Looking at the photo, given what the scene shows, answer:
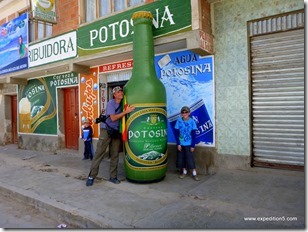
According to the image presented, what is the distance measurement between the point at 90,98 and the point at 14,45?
14.3ft

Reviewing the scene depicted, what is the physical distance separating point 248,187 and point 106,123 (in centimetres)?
282

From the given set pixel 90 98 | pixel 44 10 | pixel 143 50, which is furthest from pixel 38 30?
pixel 143 50

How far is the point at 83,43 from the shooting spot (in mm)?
7809

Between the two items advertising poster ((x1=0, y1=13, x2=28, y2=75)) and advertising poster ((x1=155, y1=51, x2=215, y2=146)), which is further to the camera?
advertising poster ((x1=0, y1=13, x2=28, y2=75))

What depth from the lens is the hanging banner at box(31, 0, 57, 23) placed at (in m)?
8.12

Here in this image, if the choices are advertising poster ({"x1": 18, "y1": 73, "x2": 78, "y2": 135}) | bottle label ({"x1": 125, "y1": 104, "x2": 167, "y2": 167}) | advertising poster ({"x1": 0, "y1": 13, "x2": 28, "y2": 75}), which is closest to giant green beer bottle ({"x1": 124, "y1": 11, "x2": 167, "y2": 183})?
bottle label ({"x1": 125, "y1": 104, "x2": 167, "y2": 167})

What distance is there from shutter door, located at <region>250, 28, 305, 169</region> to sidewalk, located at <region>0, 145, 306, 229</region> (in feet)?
1.09

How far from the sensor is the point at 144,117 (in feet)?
16.6

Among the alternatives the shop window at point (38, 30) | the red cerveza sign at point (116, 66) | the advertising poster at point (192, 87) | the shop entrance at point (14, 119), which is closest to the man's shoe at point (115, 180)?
the advertising poster at point (192, 87)

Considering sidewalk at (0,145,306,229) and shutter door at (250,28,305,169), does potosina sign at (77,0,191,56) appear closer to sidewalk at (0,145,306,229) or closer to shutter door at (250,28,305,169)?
shutter door at (250,28,305,169)

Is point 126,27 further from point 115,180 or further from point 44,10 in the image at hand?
point 115,180

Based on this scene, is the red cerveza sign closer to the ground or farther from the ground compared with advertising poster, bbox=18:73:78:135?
farther from the ground

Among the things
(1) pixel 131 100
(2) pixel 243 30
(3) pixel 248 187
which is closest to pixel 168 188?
(3) pixel 248 187

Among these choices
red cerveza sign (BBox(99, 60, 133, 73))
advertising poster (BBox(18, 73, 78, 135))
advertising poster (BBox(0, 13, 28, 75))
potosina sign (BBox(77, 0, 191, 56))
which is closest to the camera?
potosina sign (BBox(77, 0, 191, 56))
